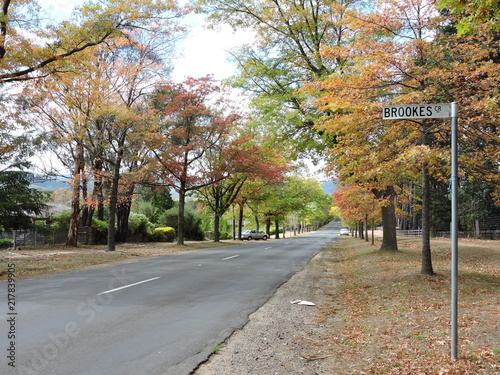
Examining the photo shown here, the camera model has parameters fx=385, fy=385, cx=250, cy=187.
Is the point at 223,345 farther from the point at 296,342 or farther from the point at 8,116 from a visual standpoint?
the point at 8,116

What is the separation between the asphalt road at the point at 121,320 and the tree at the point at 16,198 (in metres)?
13.8

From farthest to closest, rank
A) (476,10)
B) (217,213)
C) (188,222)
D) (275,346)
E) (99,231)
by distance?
(188,222), (217,213), (99,231), (275,346), (476,10)

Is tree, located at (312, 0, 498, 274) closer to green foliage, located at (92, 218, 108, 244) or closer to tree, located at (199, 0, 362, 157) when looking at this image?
tree, located at (199, 0, 362, 157)

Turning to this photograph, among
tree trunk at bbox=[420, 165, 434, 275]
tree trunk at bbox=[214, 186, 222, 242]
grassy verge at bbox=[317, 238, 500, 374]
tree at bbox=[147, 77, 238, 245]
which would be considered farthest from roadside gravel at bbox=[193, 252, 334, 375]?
tree trunk at bbox=[214, 186, 222, 242]

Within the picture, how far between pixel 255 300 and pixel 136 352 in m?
3.95

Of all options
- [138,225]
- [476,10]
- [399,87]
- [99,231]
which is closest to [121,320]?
[476,10]

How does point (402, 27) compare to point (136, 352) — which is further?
point (402, 27)

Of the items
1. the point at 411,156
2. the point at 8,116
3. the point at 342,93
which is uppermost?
the point at 8,116

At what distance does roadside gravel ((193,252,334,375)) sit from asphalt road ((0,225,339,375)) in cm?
24

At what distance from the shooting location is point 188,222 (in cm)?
4025

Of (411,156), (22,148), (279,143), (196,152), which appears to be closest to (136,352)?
(411,156)

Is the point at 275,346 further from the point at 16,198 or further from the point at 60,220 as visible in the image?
the point at 60,220

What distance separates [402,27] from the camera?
10.5 meters

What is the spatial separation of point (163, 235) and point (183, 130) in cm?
1257
